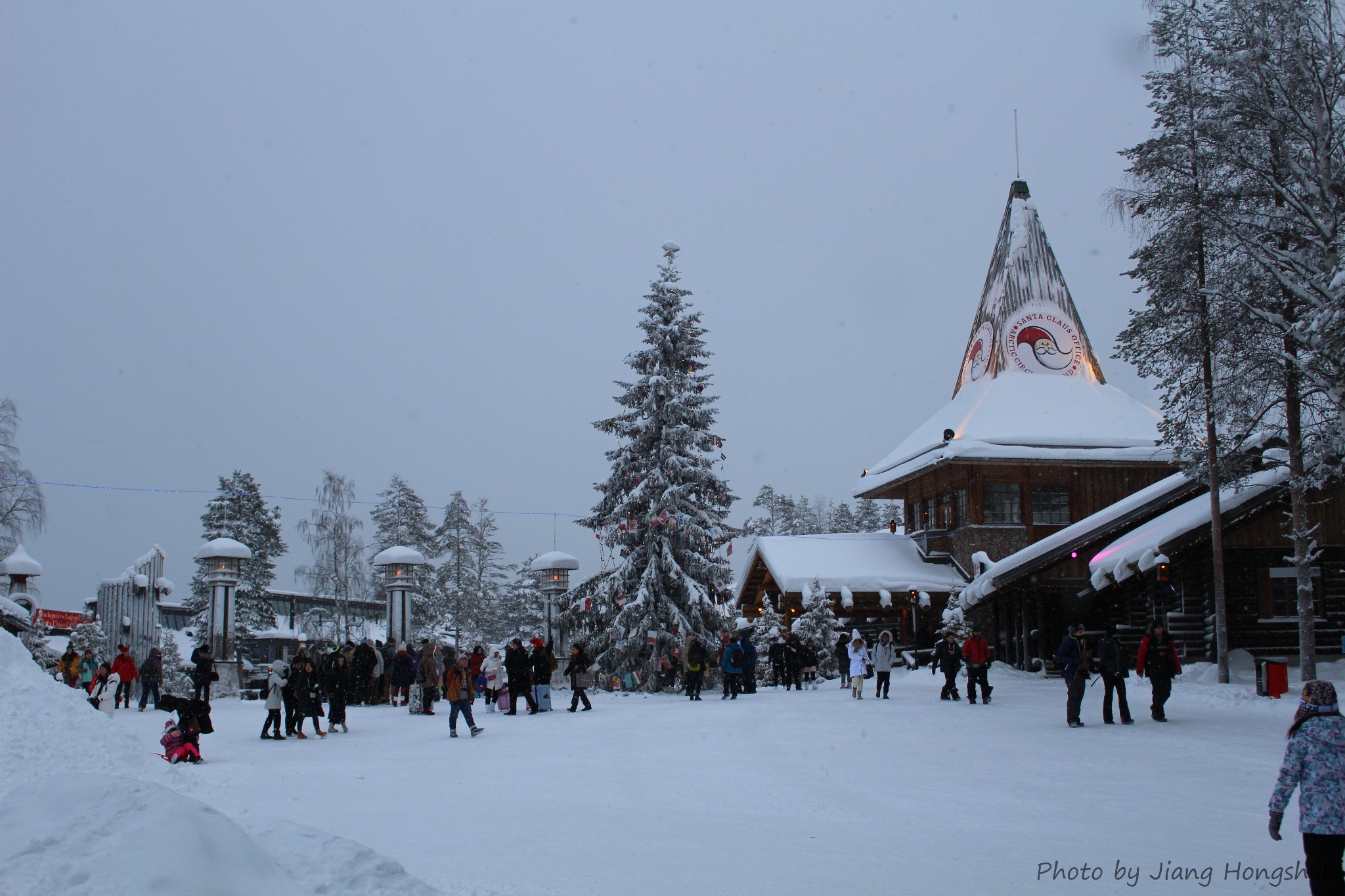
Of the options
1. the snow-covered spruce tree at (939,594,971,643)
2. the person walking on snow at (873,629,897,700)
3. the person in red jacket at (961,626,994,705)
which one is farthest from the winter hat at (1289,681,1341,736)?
the snow-covered spruce tree at (939,594,971,643)

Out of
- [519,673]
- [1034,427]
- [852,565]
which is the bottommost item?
[519,673]

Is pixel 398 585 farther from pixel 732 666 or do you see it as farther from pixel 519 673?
pixel 732 666

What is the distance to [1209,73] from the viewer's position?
20562 millimetres

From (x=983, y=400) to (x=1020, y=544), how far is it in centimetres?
543

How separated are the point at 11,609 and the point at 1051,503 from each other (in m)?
28.7

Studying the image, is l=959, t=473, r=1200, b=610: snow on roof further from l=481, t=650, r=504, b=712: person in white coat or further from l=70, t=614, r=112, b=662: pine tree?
l=70, t=614, r=112, b=662: pine tree

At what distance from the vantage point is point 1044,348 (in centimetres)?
3909

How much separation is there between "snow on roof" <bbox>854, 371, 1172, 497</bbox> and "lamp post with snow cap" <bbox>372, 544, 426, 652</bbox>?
16.3 meters

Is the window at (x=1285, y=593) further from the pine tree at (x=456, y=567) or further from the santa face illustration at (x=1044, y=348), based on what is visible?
Result: the pine tree at (x=456, y=567)

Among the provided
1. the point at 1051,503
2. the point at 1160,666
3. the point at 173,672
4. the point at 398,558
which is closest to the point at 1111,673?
the point at 1160,666

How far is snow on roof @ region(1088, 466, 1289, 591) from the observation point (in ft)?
74.5

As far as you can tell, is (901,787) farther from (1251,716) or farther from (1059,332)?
(1059,332)

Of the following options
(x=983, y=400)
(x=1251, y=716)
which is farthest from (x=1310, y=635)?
(x=983, y=400)

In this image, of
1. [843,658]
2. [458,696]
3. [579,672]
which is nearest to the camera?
[458,696]
